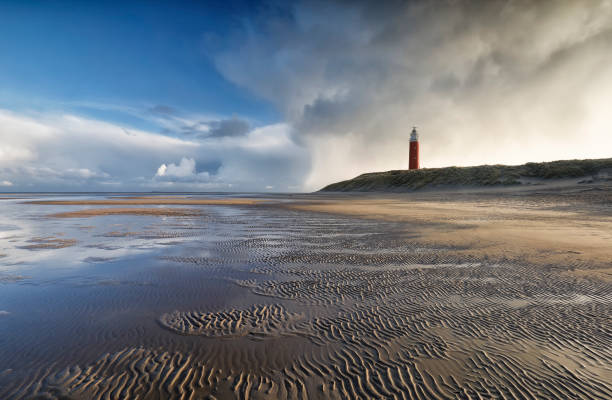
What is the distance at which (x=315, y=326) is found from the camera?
4.35 m

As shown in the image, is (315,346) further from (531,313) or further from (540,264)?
(540,264)

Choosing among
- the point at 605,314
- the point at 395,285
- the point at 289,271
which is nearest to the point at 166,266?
the point at 289,271

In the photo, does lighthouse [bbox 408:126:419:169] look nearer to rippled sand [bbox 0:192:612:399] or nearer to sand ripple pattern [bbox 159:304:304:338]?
rippled sand [bbox 0:192:612:399]

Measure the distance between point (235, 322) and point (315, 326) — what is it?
4.41ft

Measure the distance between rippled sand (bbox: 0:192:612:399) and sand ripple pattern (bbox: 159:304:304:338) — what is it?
3 centimetres

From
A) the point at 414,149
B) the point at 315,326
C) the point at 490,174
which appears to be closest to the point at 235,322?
the point at 315,326

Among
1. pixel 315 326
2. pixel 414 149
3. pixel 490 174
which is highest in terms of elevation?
pixel 414 149

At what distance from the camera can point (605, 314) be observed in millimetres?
4539

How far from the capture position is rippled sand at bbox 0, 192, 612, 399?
3.08m

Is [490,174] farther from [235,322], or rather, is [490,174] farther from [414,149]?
[235,322]

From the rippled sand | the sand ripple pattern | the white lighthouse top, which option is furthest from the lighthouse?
the sand ripple pattern

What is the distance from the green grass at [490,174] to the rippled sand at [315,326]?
4597cm

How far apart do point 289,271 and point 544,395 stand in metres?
5.20

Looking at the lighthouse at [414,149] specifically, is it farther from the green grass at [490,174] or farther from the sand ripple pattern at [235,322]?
the sand ripple pattern at [235,322]
